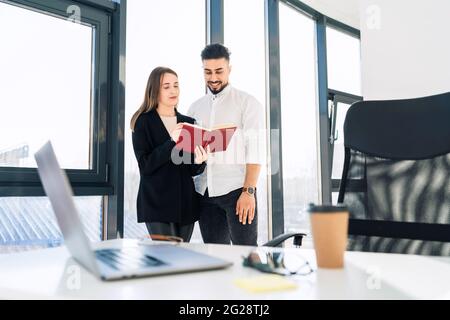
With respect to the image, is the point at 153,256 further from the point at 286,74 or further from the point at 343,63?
the point at 343,63

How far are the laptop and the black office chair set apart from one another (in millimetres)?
648

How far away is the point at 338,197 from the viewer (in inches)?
52.1

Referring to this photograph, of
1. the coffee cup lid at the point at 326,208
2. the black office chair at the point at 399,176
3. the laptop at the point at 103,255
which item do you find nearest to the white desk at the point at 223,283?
the laptop at the point at 103,255

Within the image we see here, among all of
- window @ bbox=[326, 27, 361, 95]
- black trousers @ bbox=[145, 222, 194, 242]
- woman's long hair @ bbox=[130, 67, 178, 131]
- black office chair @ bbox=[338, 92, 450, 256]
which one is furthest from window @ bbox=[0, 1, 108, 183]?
window @ bbox=[326, 27, 361, 95]

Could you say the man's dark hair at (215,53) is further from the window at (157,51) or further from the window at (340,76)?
the window at (340,76)

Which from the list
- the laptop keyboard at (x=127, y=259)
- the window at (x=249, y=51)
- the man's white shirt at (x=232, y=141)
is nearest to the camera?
the laptop keyboard at (x=127, y=259)

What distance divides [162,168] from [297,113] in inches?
88.1

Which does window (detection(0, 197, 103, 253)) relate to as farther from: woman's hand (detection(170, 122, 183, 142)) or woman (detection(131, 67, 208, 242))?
woman's hand (detection(170, 122, 183, 142))

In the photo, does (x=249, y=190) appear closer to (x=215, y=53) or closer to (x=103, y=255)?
(x=215, y=53)

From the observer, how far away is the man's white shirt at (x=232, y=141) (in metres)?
1.93

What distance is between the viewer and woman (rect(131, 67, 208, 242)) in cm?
180

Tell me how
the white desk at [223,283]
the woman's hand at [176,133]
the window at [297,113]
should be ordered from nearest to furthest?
the white desk at [223,283] → the woman's hand at [176,133] → the window at [297,113]

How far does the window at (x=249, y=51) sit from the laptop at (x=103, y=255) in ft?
7.35
